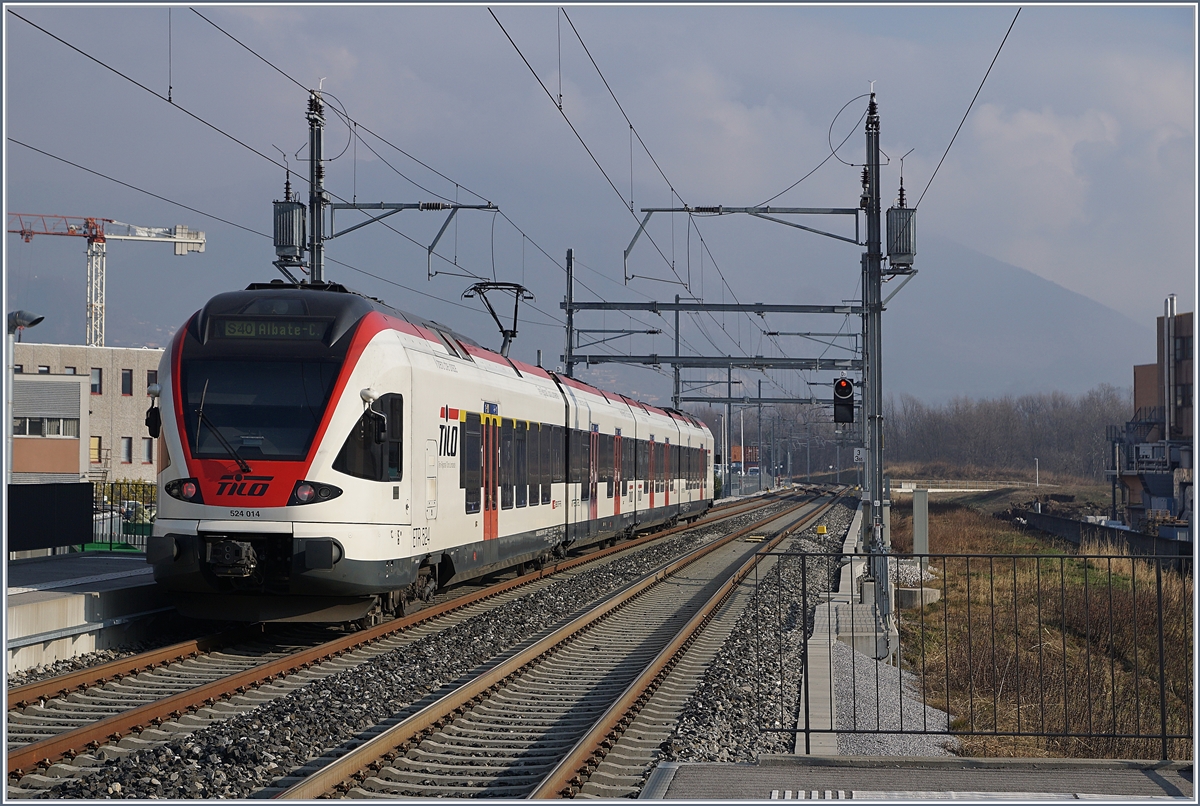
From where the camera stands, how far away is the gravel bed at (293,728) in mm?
6945

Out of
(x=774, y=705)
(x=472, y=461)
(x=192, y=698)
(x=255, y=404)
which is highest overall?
(x=255, y=404)

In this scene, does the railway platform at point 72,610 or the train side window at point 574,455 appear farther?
the train side window at point 574,455

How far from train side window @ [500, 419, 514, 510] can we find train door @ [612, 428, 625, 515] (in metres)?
8.52

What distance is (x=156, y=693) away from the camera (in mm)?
9531

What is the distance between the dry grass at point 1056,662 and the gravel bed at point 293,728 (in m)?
4.36

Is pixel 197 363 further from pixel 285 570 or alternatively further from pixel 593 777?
pixel 593 777

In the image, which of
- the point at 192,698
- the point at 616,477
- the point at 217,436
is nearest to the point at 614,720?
the point at 192,698

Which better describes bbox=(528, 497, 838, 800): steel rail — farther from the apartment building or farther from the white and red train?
the apartment building

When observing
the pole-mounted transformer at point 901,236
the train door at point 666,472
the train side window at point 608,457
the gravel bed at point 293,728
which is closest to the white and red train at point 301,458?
the gravel bed at point 293,728

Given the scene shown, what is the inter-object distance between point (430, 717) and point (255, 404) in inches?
167

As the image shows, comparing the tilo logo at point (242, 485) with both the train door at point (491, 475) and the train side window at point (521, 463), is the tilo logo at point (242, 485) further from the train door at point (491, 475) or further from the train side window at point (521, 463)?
the train side window at point (521, 463)

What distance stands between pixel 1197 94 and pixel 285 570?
862 cm

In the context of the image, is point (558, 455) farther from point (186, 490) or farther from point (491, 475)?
point (186, 490)

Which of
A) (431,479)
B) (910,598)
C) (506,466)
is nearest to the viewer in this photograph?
(431,479)
